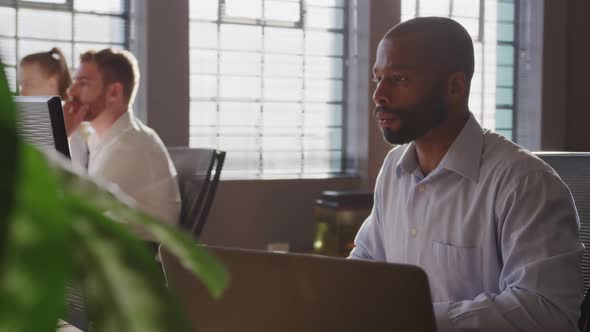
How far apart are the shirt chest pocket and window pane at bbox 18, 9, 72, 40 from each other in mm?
4371

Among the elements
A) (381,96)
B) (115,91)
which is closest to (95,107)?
(115,91)

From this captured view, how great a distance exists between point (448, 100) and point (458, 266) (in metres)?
0.44

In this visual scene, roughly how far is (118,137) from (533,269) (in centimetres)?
201

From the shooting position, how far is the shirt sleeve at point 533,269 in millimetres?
1468

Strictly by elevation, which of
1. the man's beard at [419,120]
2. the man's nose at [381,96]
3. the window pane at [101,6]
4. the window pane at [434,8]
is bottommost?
the man's beard at [419,120]

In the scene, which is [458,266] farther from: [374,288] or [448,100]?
[374,288]

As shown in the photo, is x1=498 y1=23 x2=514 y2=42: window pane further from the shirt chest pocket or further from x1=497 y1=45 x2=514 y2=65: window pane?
the shirt chest pocket

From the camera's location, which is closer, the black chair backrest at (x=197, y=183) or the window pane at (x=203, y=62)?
the black chair backrest at (x=197, y=183)

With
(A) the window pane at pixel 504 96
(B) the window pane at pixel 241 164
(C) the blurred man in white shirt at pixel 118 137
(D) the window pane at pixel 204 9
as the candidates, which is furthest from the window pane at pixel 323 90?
(C) the blurred man in white shirt at pixel 118 137

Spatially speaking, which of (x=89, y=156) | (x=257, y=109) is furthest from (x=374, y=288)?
(x=257, y=109)

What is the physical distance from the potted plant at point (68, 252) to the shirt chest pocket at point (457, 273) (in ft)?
5.34

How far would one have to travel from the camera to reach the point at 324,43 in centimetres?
663

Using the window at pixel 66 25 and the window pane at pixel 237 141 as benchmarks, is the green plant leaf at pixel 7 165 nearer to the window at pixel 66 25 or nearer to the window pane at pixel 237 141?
the window at pixel 66 25

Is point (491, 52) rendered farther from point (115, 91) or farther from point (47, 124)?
point (47, 124)
